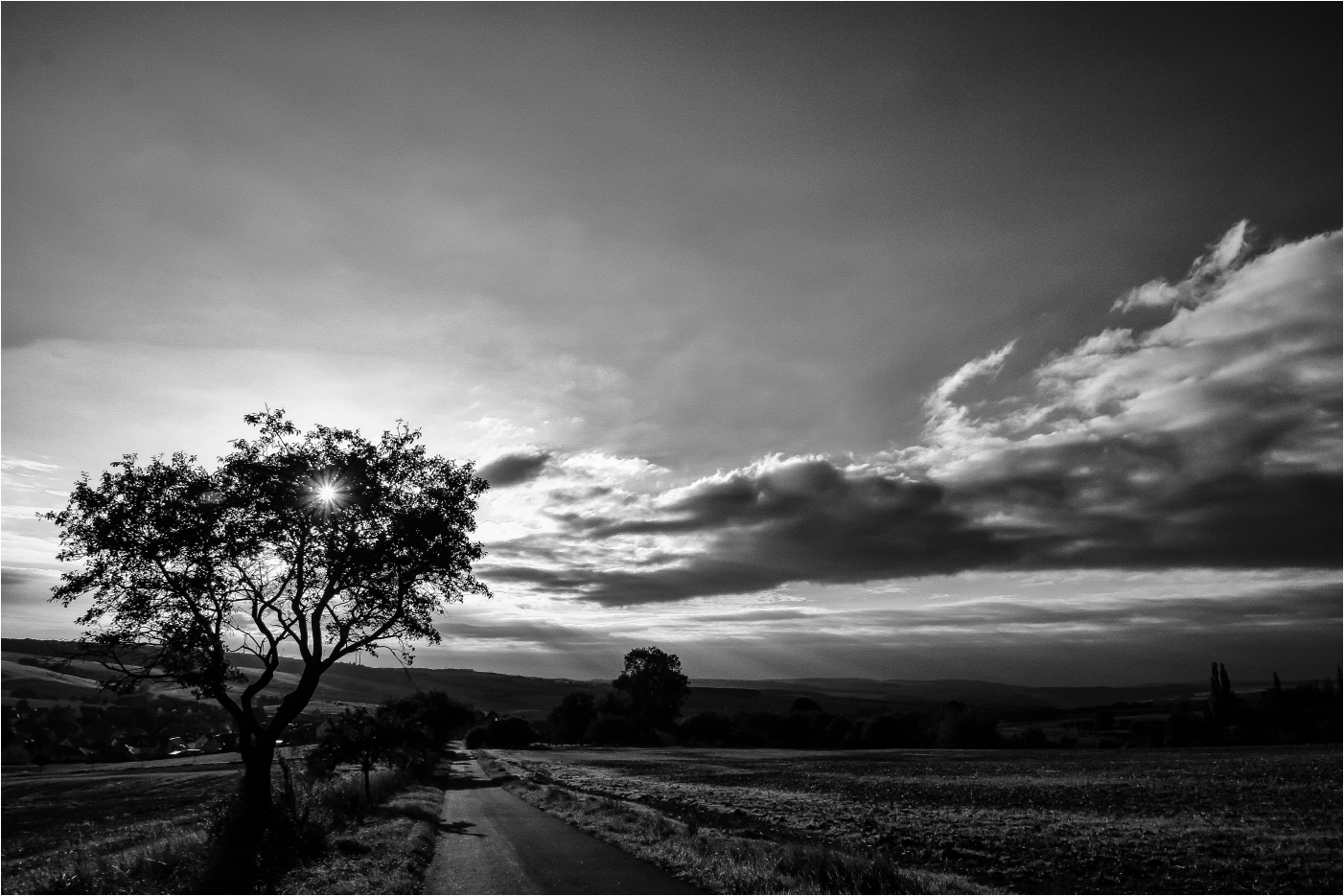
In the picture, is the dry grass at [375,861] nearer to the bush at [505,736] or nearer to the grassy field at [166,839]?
the grassy field at [166,839]

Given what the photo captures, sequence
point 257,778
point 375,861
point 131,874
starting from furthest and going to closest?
1. point 257,778
2. point 375,861
3. point 131,874

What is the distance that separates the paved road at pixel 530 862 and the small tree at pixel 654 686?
131779 mm

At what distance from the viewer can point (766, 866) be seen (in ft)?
62.8

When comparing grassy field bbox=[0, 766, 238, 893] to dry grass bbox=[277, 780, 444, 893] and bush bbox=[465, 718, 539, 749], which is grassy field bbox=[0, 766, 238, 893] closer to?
dry grass bbox=[277, 780, 444, 893]

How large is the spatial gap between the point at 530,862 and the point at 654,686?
146 metres

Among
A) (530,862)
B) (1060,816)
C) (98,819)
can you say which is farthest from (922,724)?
(530,862)

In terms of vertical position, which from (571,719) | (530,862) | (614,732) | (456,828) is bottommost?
(614,732)

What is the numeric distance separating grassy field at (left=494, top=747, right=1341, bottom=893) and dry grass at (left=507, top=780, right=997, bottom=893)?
2982 millimetres

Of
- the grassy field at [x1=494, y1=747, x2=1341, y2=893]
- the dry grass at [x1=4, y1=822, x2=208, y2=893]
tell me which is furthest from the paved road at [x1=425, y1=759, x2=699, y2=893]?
the grassy field at [x1=494, y1=747, x2=1341, y2=893]

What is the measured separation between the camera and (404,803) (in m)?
38.4

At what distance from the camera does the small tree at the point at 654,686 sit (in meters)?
161

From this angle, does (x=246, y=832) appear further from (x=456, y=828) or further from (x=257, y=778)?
(x=456, y=828)

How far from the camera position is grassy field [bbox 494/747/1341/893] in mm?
22141

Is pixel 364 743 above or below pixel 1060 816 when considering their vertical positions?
above
